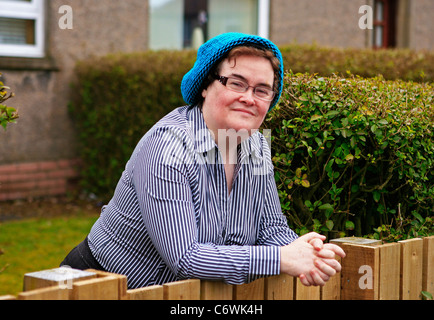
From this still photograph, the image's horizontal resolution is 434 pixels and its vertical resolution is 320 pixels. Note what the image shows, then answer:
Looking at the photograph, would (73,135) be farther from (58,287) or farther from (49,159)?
(58,287)

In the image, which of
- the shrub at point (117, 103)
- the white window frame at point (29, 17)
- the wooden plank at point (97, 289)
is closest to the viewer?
the wooden plank at point (97, 289)

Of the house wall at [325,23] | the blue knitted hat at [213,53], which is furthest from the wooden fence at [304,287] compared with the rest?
the house wall at [325,23]

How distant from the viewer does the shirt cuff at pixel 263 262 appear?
224cm

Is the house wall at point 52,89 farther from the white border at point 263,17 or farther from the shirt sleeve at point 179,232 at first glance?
the shirt sleeve at point 179,232

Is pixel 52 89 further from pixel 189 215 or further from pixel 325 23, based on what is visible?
pixel 189 215

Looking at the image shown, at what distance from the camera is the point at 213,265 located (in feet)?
7.22

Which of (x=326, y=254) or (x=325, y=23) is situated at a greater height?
(x=325, y=23)

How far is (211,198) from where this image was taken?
2.43 m

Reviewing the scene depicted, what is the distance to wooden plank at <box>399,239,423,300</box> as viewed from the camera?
9.34ft

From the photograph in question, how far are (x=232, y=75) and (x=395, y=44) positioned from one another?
41.8ft

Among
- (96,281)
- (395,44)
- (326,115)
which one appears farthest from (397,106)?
(395,44)

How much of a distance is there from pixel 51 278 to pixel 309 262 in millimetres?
909

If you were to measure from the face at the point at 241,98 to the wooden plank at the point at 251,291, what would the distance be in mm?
591

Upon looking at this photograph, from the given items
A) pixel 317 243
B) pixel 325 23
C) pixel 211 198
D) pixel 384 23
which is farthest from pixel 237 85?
pixel 384 23
